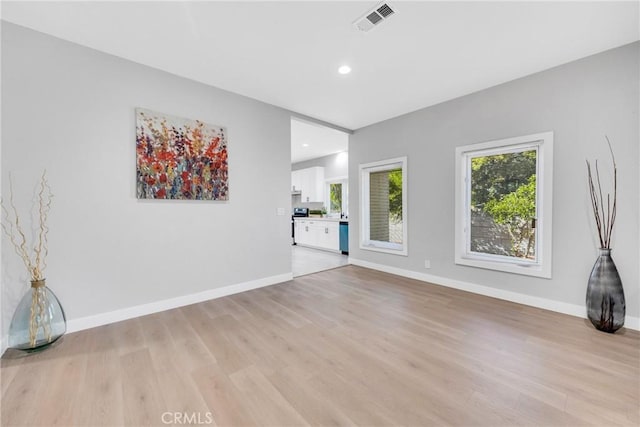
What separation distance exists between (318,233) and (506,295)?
4.53 metres

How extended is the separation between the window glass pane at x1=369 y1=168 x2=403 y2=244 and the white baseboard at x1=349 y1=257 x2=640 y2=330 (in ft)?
2.13

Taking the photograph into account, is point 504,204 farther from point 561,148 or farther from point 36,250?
point 36,250

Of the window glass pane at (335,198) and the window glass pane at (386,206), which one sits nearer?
the window glass pane at (386,206)

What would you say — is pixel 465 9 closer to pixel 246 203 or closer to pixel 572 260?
pixel 572 260

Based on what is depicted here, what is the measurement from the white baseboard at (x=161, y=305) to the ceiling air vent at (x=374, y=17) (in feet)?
10.5

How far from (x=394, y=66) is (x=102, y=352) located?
12.4 ft

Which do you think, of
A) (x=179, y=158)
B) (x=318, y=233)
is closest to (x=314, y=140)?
(x=318, y=233)

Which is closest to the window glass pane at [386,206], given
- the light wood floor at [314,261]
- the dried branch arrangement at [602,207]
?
the light wood floor at [314,261]

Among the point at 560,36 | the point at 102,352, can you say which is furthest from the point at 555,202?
the point at 102,352

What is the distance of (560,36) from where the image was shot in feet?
7.55

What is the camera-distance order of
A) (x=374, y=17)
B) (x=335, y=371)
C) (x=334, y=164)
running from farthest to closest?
(x=334, y=164) → (x=374, y=17) → (x=335, y=371)

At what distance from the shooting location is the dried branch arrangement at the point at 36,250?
206cm

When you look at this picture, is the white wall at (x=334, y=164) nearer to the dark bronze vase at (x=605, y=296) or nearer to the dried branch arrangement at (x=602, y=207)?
the dried branch arrangement at (x=602, y=207)

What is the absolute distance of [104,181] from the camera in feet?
8.25
